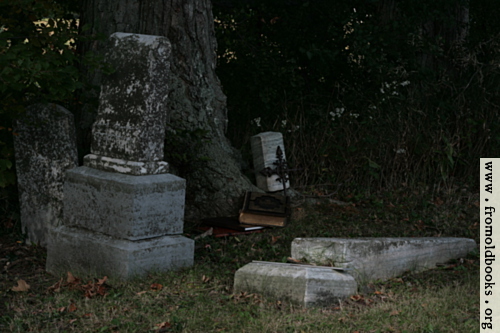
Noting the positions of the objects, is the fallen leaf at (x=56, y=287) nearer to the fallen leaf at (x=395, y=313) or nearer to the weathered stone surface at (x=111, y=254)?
the weathered stone surface at (x=111, y=254)

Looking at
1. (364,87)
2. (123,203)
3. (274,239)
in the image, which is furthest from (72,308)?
(364,87)

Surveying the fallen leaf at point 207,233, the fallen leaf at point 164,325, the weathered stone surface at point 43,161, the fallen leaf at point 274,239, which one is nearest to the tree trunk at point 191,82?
the fallen leaf at point 207,233

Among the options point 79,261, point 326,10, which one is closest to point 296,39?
point 326,10

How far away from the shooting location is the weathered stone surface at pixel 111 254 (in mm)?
5160

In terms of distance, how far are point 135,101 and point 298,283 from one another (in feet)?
6.59

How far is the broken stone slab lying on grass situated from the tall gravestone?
114 centimetres

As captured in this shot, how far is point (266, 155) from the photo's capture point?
8.23 metres

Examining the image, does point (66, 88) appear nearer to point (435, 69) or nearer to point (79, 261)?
point (79, 261)

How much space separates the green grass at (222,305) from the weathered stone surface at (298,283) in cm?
6

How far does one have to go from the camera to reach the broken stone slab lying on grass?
5086 millimetres

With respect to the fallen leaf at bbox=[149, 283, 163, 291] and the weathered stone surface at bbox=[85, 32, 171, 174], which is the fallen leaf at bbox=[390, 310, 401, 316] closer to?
the fallen leaf at bbox=[149, 283, 163, 291]

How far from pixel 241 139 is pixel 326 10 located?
2.59m

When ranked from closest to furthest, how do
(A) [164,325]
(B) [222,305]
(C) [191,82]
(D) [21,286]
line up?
1. (A) [164,325]
2. (B) [222,305]
3. (D) [21,286]
4. (C) [191,82]

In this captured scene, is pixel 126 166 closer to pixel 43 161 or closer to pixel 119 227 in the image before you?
pixel 119 227
